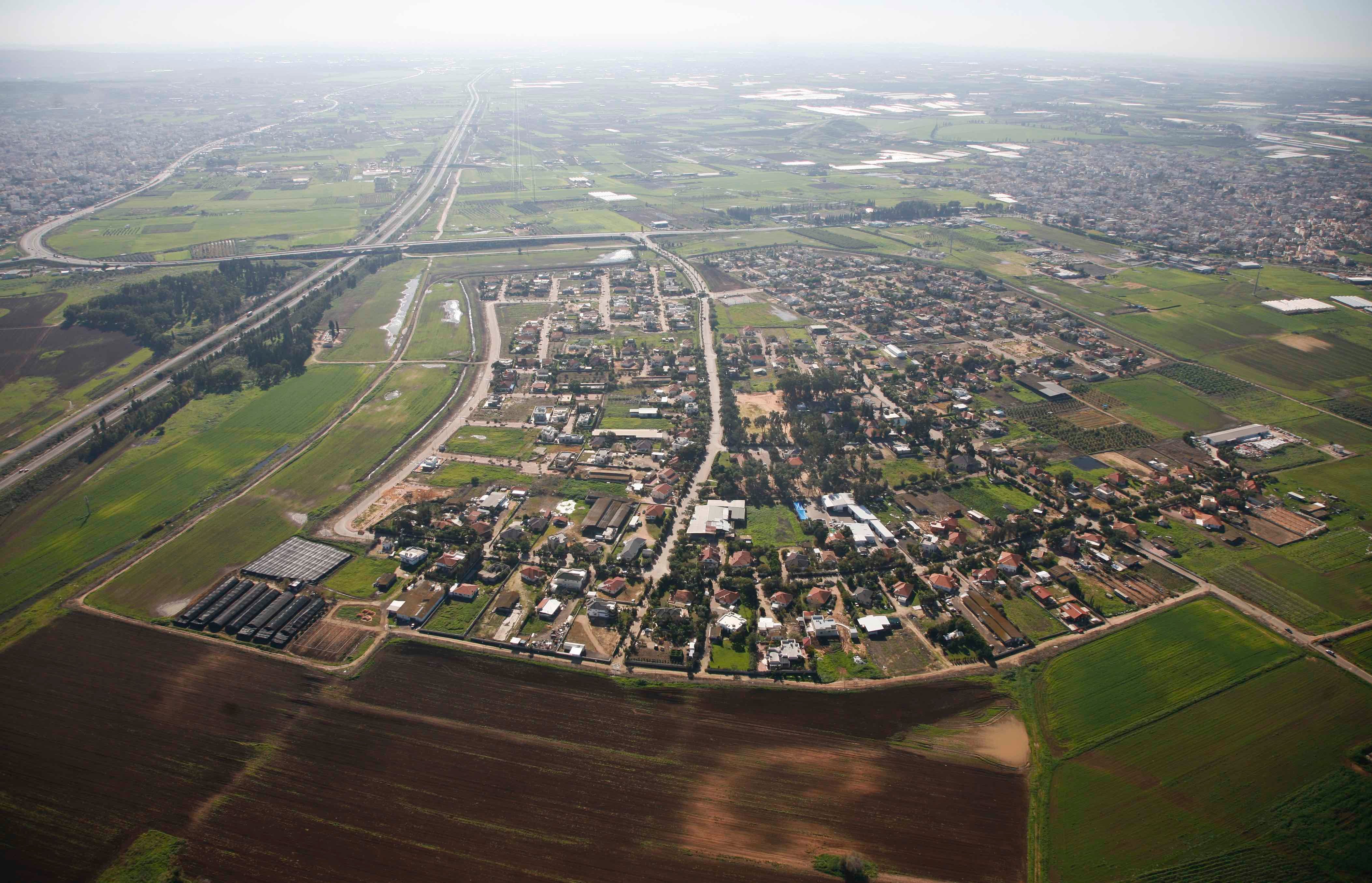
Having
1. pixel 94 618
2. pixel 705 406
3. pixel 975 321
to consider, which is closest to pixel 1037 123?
pixel 975 321

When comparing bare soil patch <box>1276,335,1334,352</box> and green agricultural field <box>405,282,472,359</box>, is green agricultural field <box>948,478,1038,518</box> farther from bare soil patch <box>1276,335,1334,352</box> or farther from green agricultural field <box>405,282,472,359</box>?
green agricultural field <box>405,282,472,359</box>

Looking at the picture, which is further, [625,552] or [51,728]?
[625,552]

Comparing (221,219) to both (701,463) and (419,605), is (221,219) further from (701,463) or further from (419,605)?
(419,605)

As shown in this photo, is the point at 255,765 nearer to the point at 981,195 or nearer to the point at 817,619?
the point at 817,619

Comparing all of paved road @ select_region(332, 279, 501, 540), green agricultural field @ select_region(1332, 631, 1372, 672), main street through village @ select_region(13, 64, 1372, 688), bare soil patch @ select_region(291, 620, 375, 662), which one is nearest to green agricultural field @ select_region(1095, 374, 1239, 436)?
main street through village @ select_region(13, 64, 1372, 688)

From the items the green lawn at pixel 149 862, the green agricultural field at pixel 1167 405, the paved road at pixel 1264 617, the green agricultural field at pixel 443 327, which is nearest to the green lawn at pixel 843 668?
the paved road at pixel 1264 617

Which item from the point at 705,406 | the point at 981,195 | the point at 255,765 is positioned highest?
the point at 981,195

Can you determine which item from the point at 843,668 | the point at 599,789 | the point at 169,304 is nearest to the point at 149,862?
the point at 599,789
